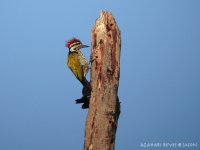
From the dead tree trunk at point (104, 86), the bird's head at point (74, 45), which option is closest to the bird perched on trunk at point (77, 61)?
the bird's head at point (74, 45)

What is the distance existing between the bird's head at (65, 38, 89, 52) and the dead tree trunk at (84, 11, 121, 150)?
1.94 feet

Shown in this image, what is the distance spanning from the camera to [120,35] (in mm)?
4199

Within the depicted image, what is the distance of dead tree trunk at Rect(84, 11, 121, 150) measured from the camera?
392 cm

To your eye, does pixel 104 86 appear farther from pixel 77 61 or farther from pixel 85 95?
pixel 77 61

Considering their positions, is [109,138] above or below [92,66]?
below

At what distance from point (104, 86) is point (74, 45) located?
104 centimetres

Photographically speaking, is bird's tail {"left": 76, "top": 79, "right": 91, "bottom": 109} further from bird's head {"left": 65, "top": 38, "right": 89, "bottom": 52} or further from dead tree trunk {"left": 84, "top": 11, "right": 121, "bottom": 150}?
bird's head {"left": 65, "top": 38, "right": 89, "bottom": 52}

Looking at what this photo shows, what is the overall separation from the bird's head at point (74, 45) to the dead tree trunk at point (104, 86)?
1.94 feet

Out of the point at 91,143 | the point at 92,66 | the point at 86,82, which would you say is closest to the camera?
the point at 91,143

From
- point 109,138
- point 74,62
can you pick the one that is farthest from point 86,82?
point 109,138

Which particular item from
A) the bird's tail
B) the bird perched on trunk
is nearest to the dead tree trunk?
the bird's tail

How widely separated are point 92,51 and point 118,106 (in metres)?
0.78

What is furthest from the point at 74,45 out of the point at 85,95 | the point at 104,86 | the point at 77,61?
the point at 104,86

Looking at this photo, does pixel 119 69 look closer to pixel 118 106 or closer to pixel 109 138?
pixel 118 106
